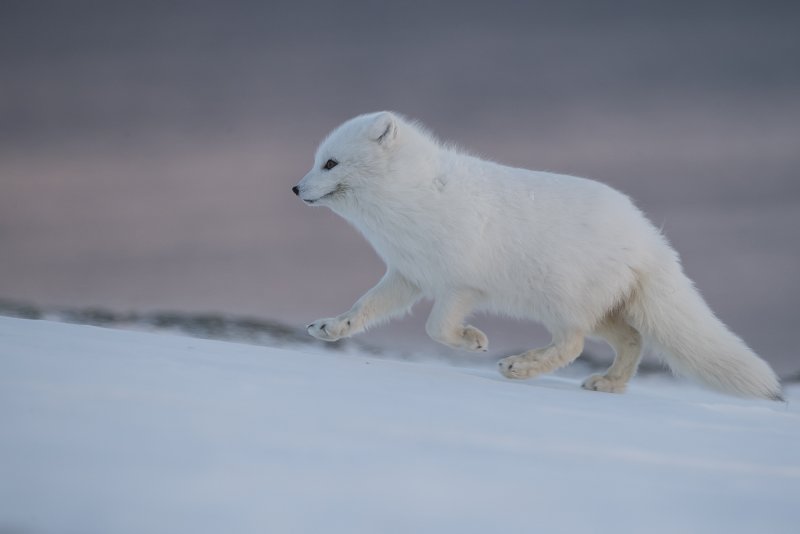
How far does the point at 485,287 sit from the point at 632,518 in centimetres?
264

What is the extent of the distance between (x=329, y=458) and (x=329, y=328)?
2.55 m

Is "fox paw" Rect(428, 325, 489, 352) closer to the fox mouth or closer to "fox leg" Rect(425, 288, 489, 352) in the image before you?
"fox leg" Rect(425, 288, 489, 352)

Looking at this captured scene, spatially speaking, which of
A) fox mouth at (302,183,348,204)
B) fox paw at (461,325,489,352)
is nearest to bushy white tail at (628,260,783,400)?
fox paw at (461,325,489,352)

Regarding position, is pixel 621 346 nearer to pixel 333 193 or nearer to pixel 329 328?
pixel 329 328

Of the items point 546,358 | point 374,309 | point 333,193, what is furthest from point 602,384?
point 333,193

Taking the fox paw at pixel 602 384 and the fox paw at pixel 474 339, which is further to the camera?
the fox paw at pixel 602 384

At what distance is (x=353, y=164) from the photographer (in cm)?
536

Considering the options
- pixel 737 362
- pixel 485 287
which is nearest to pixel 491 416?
pixel 485 287

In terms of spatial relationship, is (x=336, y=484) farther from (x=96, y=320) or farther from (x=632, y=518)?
(x=96, y=320)

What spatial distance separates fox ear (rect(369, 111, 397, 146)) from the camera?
5.33 m

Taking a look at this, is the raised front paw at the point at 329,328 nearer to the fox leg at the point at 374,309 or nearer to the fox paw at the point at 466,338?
the fox leg at the point at 374,309

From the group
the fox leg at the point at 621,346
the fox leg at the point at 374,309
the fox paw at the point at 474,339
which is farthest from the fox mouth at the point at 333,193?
the fox leg at the point at 621,346

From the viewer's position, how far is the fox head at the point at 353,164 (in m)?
5.33

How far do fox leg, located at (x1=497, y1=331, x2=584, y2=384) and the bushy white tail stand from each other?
42 centimetres
